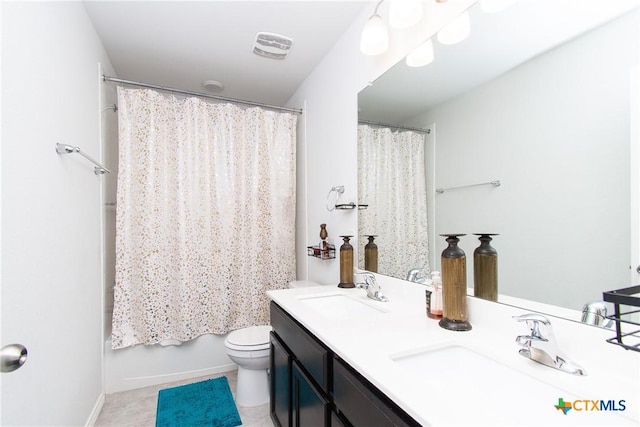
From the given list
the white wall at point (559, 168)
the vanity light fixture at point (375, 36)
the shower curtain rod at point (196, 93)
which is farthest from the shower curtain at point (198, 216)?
the white wall at point (559, 168)

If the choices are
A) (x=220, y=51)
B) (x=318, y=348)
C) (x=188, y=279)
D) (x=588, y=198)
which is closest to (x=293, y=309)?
(x=318, y=348)

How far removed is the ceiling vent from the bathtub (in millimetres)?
2291

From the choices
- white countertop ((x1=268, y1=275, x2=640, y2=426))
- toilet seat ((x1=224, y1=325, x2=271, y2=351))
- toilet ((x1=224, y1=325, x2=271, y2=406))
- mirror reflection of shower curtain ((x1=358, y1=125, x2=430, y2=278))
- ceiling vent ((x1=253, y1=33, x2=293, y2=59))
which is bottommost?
toilet ((x1=224, y1=325, x2=271, y2=406))

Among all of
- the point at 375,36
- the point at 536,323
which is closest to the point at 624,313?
the point at 536,323

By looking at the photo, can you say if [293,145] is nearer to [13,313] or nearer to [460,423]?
[13,313]

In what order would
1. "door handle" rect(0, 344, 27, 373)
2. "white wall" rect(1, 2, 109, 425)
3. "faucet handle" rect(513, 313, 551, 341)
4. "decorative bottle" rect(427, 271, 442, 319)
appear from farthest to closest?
"decorative bottle" rect(427, 271, 442, 319) < "white wall" rect(1, 2, 109, 425) < "faucet handle" rect(513, 313, 551, 341) < "door handle" rect(0, 344, 27, 373)

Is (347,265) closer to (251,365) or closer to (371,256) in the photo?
(371,256)

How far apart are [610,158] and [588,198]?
12 centimetres

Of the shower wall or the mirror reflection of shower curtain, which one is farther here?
the shower wall

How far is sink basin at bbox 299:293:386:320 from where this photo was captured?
1.50 metres

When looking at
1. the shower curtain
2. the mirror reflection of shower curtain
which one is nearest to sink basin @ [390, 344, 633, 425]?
the mirror reflection of shower curtain

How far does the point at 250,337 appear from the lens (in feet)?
6.59

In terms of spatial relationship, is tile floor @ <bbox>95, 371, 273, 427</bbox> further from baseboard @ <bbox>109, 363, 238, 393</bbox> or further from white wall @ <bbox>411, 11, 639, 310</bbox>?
white wall @ <bbox>411, 11, 639, 310</bbox>

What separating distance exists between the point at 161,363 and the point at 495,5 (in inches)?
115
